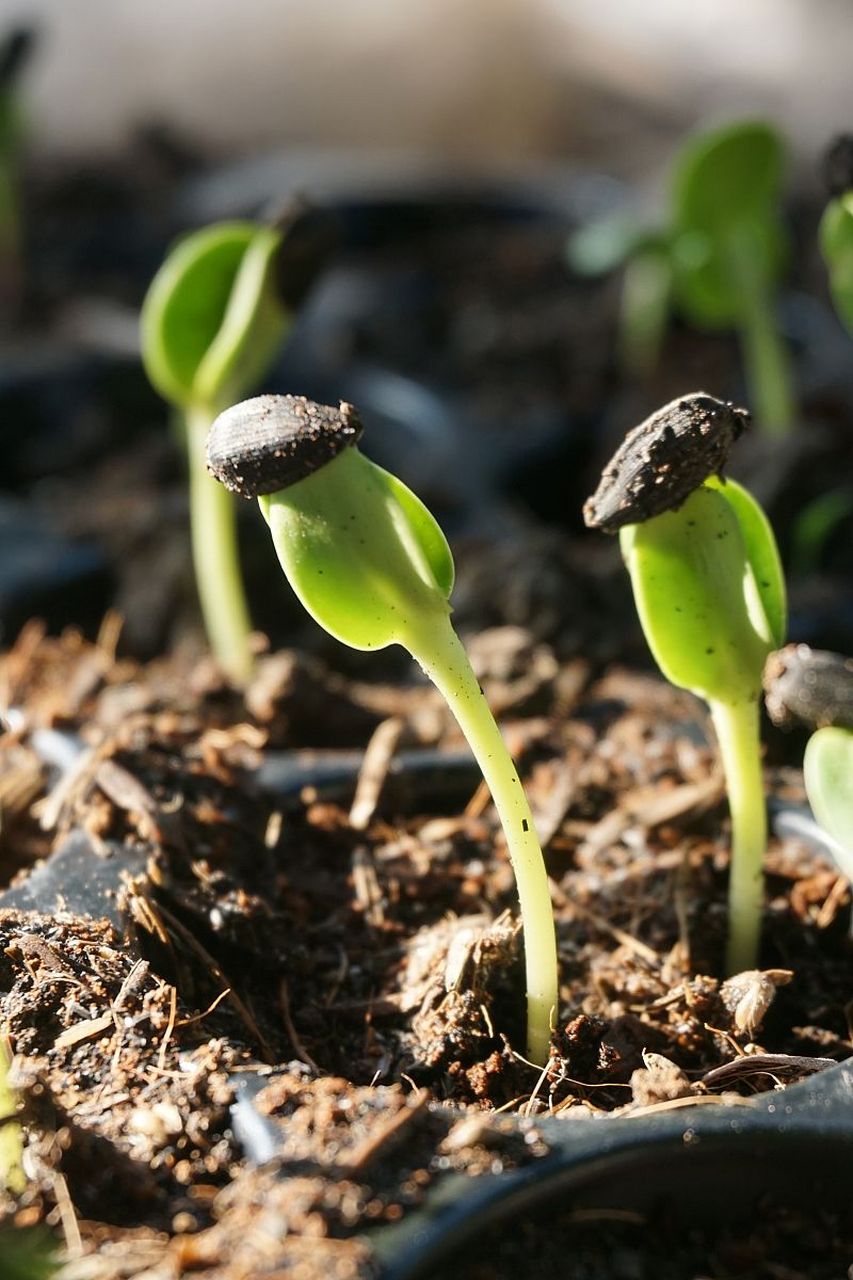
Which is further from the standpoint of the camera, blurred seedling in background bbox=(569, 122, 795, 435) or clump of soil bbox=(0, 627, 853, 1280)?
blurred seedling in background bbox=(569, 122, 795, 435)

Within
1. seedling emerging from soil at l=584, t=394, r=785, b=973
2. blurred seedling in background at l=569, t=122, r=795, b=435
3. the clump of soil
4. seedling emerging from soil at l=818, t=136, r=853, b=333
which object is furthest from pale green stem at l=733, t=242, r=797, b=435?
seedling emerging from soil at l=584, t=394, r=785, b=973

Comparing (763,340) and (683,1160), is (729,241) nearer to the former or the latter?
(763,340)

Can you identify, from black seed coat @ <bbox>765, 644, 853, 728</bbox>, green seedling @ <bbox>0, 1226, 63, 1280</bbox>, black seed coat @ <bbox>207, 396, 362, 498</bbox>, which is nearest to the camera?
green seedling @ <bbox>0, 1226, 63, 1280</bbox>

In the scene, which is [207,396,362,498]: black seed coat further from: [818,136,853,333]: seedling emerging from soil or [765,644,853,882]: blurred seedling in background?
[818,136,853,333]: seedling emerging from soil

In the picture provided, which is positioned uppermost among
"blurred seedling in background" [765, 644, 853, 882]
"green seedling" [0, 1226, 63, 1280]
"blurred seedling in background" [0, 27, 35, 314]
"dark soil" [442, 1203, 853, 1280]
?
"blurred seedling in background" [0, 27, 35, 314]

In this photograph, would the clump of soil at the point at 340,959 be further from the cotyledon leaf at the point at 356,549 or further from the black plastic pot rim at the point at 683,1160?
the cotyledon leaf at the point at 356,549

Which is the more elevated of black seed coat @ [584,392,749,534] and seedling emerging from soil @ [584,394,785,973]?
black seed coat @ [584,392,749,534]

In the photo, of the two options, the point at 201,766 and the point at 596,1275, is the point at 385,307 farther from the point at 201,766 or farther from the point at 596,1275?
the point at 596,1275
